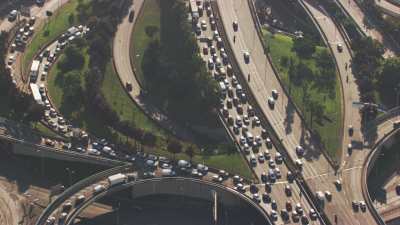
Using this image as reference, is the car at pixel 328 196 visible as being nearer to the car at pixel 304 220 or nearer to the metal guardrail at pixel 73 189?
the car at pixel 304 220

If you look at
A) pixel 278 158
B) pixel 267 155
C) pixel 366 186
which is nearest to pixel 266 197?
pixel 278 158

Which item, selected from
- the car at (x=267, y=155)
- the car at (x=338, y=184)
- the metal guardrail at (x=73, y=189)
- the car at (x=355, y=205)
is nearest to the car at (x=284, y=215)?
the car at (x=355, y=205)

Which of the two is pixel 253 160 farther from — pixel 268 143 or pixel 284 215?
pixel 284 215

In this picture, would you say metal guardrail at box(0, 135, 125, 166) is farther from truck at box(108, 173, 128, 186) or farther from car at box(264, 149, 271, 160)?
car at box(264, 149, 271, 160)

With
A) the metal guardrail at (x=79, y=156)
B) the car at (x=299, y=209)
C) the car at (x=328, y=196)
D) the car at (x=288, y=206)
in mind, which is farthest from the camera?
the metal guardrail at (x=79, y=156)

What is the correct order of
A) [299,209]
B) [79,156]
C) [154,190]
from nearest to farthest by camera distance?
1. [299,209]
2. [154,190]
3. [79,156]
